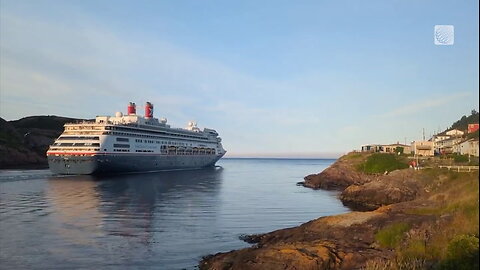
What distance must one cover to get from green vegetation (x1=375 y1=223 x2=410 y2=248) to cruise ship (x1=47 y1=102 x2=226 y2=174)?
6938 centimetres

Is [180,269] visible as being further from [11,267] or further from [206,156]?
[206,156]

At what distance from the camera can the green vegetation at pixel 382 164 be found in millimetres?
57719

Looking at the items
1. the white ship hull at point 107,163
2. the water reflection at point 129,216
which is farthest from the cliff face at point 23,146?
the water reflection at point 129,216

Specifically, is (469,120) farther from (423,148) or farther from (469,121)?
(423,148)

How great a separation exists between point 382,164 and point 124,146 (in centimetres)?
5212

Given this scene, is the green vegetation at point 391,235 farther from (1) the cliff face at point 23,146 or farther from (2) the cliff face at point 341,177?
(1) the cliff face at point 23,146

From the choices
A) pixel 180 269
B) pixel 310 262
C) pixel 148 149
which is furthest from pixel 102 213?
pixel 148 149

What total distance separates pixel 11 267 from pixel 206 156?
110 m

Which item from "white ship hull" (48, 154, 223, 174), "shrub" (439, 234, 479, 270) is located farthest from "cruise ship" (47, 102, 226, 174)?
"shrub" (439, 234, 479, 270)

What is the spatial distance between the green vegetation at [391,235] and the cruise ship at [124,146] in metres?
69.4

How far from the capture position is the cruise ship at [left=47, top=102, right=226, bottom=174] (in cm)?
7988

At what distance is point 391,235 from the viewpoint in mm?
17281

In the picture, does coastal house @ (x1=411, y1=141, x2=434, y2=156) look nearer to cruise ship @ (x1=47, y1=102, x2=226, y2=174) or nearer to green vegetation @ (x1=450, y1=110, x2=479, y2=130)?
green vegetation @ (x1=450, y1=110, x2=479, y2=130)

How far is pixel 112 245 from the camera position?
71.8 feet
